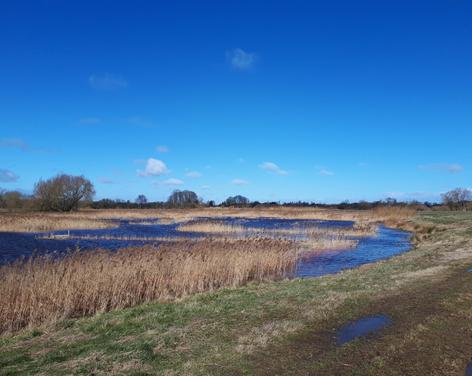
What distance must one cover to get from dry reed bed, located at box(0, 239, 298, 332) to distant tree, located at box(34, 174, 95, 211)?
60647 mm

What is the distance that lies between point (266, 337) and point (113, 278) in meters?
6.44

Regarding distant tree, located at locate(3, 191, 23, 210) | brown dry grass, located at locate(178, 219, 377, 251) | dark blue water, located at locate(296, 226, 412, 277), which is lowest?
dark blue water, located at locate(296, 226, 412, 277)

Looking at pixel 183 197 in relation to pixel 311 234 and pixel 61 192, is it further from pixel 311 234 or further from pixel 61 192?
pixel 311 234

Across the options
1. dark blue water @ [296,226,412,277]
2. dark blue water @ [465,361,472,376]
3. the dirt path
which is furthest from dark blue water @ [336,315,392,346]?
dark blue water @ [296,226,412,277]

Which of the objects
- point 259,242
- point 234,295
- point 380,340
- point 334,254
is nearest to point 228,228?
point 334,254

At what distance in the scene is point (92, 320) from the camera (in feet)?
31.4

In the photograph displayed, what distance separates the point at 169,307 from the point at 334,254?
15.8 m

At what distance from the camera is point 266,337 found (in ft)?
23.6

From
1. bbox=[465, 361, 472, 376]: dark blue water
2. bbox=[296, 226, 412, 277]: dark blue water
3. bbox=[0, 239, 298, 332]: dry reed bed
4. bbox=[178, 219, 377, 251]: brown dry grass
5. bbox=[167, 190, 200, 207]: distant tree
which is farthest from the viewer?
bbox=[167, 190, 200, 207]: distant tree

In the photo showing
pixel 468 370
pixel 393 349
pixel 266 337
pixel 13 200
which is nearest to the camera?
pixel 468 370

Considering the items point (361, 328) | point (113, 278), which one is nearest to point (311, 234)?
point (113, 278)

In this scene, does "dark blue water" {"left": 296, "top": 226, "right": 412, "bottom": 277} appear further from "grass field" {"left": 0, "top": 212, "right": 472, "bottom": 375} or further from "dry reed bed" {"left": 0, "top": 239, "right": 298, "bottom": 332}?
"grass field" {"left": 0, "top": 212, "right": 472, "bottom": 375}

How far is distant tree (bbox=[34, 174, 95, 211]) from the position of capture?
2815 inches

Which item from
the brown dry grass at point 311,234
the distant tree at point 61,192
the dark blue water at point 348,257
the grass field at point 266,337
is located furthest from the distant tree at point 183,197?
the grass field at point 266,337
